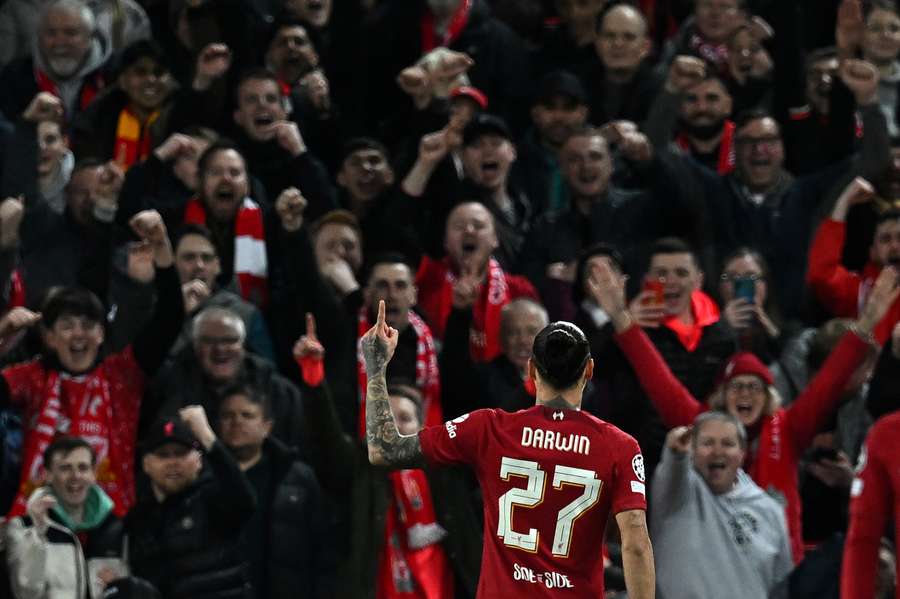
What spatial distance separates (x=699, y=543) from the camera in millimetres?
9648

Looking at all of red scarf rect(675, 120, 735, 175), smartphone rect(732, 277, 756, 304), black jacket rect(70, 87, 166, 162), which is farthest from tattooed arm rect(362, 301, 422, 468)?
black jacket rect(70, 87, 166, 162)

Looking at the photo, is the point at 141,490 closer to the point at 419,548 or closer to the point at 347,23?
the point at 419,548

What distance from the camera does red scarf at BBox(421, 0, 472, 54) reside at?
13734 millimetres

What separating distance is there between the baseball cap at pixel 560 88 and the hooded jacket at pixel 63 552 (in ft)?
13.8

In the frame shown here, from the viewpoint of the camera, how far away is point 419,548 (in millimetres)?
10328

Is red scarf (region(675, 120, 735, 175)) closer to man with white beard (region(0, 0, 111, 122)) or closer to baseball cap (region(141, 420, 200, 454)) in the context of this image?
man with white beard (region(0, 0, 111, 122))

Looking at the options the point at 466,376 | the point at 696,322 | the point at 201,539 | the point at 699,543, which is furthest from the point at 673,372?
the point at 201,539

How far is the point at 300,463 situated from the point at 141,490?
759 millimetres

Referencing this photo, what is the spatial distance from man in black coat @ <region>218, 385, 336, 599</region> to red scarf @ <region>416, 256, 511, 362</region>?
1.27 metres

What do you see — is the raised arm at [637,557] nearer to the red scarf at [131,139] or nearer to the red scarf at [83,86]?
the red scarf at [131,139]

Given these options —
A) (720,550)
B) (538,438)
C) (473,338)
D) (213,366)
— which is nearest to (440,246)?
(473,338)

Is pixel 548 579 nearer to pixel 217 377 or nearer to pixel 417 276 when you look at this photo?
pixel 217 377

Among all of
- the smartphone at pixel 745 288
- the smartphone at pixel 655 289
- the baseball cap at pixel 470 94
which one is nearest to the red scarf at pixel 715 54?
the baseball cap at pixel 470 94

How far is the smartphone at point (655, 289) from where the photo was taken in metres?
11.0
